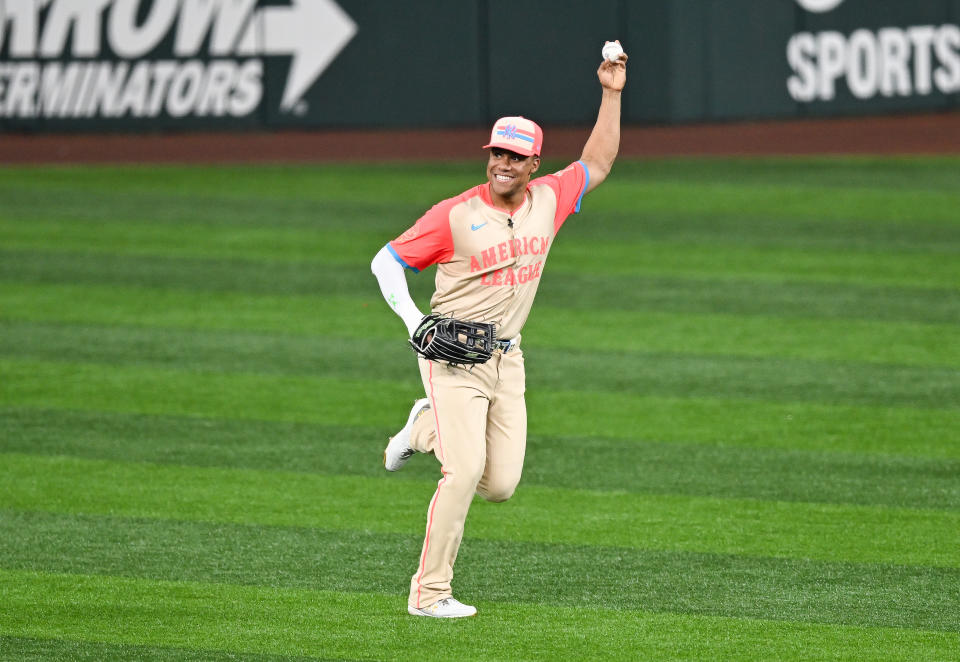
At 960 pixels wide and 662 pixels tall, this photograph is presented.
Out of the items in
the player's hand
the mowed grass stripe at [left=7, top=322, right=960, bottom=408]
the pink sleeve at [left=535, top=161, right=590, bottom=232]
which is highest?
the player's hand

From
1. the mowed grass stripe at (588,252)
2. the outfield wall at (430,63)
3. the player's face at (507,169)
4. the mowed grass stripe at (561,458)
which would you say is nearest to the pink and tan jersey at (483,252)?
the player's face at (507,169)

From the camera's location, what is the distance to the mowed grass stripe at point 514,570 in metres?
6.27

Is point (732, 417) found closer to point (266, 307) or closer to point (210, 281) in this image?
point (266, 307)

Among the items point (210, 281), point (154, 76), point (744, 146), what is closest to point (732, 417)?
point (210, 281)

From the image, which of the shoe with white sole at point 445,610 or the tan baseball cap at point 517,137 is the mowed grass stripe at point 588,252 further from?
the shoe with white sole at point 445,610

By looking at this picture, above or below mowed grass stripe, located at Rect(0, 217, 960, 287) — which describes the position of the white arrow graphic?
above

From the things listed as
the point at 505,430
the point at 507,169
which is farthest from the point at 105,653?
the point at 507,169

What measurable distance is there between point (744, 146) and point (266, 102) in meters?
6.34

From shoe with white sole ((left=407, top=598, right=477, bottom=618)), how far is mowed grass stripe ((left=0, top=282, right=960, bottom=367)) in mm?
5200

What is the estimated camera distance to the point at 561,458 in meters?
8.63

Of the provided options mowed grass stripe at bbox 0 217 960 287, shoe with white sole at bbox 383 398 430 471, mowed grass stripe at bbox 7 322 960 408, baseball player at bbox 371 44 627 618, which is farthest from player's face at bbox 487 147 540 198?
mowed grass stripe at bbox 0 217 960 287

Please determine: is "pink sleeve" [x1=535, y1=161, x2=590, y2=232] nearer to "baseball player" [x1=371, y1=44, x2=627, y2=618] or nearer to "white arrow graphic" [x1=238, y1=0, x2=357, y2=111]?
"baseball player" [x1=371, y1=44, x2=627, y2=618]

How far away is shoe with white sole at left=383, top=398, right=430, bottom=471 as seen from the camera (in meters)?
6.40

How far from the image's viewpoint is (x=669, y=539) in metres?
7.17
